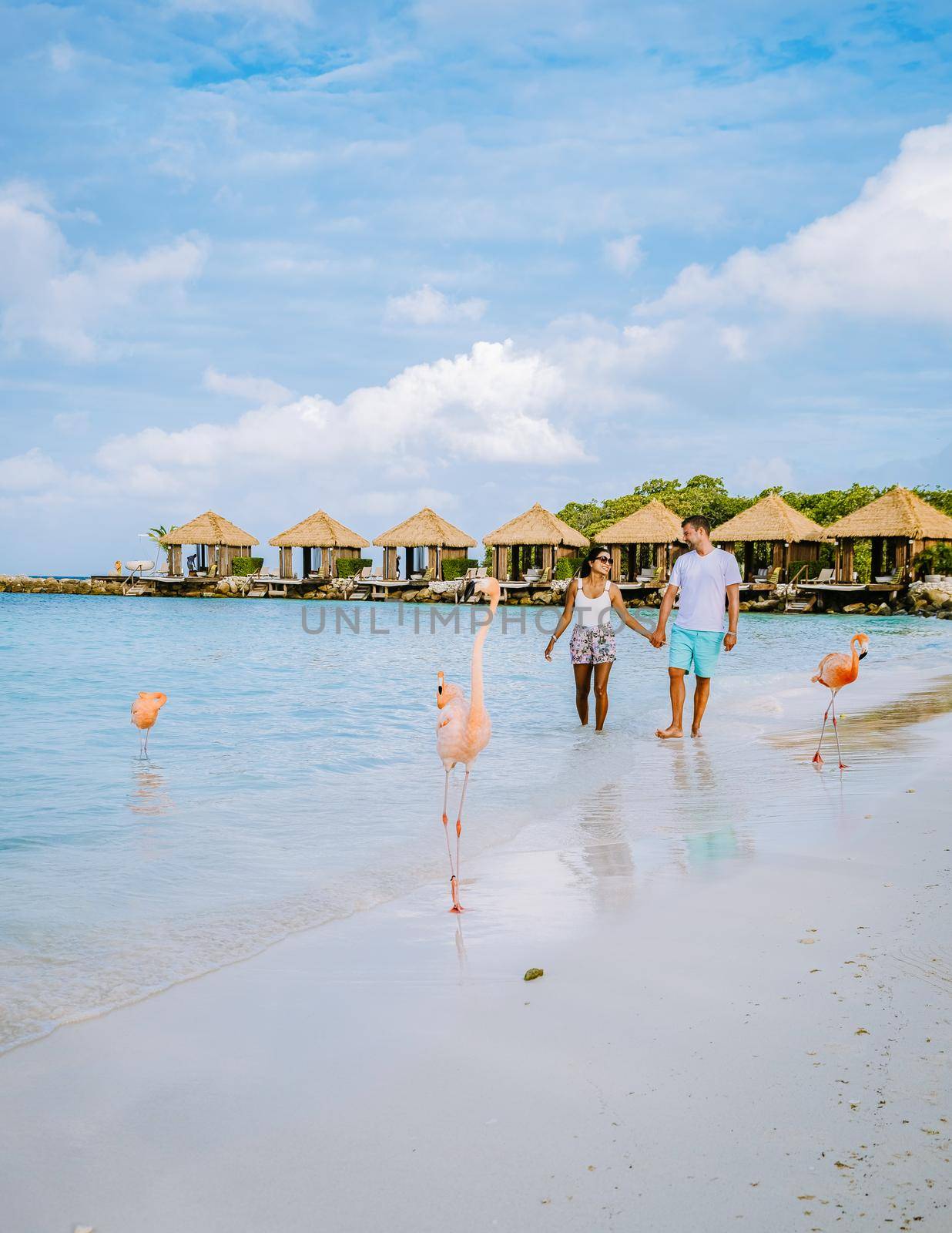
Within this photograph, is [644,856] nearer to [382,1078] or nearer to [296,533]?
[382,1078]

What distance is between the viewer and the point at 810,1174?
6.53 ft

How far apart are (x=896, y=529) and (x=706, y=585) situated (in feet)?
108

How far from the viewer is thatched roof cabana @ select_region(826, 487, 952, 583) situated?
3756cm

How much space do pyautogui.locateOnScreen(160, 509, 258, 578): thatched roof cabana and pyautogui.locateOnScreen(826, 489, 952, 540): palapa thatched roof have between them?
99.7 feet

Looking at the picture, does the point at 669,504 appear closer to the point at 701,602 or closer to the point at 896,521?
the point at 896,521

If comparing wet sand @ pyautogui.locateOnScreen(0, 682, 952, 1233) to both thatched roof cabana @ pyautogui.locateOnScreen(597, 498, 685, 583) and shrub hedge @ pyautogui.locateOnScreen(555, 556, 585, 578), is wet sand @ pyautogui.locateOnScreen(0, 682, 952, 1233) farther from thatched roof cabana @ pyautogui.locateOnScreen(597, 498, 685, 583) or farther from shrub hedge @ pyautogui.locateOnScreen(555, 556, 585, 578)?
shrub hedge @ pyautogui.locateOnScreen(555, 556, 585, 578)

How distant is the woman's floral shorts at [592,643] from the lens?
8750mm

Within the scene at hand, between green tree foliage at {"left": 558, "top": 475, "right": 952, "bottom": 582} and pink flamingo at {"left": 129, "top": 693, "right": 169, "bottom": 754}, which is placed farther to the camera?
green tree foliage at {"left": 558, "top": 475, "right": 952, "bottom": 582}

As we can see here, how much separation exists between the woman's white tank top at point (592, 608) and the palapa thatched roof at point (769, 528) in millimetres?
31931

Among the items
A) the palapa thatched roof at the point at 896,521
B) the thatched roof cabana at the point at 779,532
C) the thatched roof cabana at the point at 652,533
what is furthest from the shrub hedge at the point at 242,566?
the palapa thatched roof at the point at 896,521

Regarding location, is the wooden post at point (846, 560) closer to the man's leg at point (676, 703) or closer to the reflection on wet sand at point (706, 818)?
the man's leg at point (676, 703)

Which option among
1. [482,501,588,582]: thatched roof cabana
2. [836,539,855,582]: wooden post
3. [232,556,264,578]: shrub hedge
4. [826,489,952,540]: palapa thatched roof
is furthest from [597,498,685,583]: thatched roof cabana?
[232,556,264,578]: shrub hedge

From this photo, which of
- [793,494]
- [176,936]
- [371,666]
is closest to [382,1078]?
[176,936]

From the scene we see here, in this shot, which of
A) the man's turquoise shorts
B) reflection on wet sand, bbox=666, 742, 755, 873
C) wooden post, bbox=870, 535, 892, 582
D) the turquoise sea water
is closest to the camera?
the turquoise sea water
